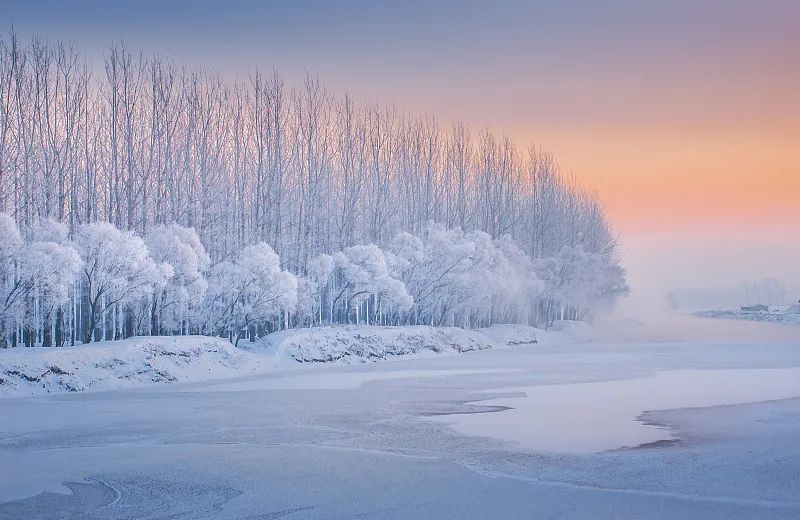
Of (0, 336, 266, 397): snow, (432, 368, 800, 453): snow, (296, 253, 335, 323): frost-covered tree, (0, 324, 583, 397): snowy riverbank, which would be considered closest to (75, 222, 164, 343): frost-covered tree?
(0, 324, 583, 397): snowy riverbank

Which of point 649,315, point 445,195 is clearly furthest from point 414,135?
point 649,315

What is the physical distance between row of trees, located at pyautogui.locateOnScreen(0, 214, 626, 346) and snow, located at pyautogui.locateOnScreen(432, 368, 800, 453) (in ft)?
53.7

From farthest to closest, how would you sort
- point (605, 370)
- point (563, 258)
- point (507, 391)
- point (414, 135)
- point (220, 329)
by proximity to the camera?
point (563, 258), point (414, 135), point (220, 329), point (605, 370), point (507, 391)

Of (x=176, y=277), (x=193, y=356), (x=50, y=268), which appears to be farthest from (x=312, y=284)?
(x=50, y=268)

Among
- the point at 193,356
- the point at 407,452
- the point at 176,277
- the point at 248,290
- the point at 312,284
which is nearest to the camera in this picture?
the point at 407,452

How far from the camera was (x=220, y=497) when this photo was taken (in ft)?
34.1

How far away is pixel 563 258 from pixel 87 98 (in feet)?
178

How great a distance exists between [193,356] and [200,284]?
506 cm

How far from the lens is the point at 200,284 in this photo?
3569cm

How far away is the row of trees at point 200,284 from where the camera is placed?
30.0 m

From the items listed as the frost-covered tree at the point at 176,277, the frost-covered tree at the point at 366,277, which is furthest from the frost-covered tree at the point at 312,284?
the frost-covered tree at the point at 176,277

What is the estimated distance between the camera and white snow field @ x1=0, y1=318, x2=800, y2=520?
32.7 ft

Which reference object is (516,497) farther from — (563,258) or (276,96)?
(563,258)

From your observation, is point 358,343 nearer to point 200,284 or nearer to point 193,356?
point 200,284
